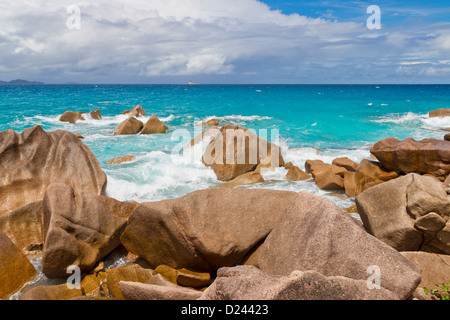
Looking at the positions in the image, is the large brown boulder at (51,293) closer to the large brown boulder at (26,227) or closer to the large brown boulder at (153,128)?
the large brown boulder at (26,227)

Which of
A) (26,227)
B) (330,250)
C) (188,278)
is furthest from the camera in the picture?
(26,227)

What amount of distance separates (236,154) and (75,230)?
658cm

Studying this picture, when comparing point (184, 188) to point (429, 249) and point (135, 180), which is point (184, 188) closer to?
point (135, 180)

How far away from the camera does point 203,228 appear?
5.13 m

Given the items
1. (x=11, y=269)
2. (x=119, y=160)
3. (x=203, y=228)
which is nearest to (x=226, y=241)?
(x=203, y=228)

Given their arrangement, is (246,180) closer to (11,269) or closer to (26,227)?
(26,227)

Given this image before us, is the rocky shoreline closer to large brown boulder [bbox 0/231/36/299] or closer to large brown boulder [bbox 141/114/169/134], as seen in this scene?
large brown boulder [bbox 0/231/36/299]

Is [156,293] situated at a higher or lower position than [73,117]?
lower

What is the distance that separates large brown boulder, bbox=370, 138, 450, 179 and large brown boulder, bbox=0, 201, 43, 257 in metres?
9.55

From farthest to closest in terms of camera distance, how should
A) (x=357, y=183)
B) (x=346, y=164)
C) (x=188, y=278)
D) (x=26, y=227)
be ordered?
(x=346, y=164) → (x=357, y=183) → (x=26, y=227) → (x=188, y=278)

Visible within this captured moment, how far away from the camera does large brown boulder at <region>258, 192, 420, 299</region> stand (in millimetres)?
3689

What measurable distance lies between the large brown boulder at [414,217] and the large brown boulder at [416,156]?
4781 mm
